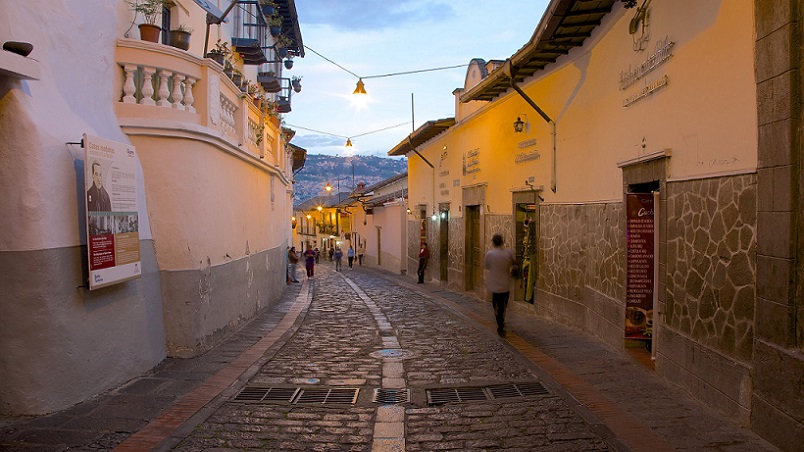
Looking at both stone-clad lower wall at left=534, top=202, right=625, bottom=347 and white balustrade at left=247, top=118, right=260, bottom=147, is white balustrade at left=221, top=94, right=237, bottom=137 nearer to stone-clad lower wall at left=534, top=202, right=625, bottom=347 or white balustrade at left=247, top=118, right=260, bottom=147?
white balustrade at left=247, top=118, right=260, bottom=147

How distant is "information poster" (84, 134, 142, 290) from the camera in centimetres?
589

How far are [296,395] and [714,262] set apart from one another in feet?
14.3

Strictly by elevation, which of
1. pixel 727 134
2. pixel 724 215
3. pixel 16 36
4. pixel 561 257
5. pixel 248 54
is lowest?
pixel 561 257

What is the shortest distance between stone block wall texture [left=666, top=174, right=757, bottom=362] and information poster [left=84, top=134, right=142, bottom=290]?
5.89 meters

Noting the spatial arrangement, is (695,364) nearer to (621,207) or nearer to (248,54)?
(621,207)

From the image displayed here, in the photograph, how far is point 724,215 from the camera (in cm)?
529

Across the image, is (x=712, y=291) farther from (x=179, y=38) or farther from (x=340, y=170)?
(x=340, y=170)

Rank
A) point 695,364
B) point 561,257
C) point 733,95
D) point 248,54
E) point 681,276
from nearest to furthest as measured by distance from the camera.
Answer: point 733,95 → point 695,364 → point 681,276 → point 561,257 → point 248,54

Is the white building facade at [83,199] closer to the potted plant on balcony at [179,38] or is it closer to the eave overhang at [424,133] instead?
the potted plant on balcony at [179,38]

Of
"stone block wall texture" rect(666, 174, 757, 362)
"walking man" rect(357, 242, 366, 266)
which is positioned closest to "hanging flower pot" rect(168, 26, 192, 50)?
"stone block wall texture" rect(666, 174, 757, 362)

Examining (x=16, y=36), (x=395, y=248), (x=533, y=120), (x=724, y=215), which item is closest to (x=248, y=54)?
(x=533, y=120)

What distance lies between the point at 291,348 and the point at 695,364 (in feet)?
17.8

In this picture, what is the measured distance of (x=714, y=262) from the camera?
5488mm

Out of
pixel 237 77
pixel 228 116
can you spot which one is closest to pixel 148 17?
pixel 228 116
